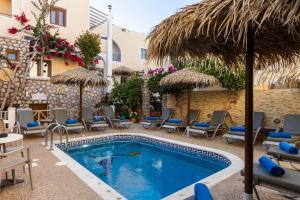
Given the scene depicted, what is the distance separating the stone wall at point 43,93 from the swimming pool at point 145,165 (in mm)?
5556

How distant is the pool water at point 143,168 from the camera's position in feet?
16.4

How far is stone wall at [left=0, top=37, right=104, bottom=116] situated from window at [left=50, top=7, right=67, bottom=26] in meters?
3.12

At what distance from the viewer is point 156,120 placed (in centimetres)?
1156

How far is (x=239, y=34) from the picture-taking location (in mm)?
2227

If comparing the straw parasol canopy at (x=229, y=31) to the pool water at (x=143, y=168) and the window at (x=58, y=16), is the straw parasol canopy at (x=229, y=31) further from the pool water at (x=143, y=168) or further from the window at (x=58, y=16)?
the window at (x=58, y=16)

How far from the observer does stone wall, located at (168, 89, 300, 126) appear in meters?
8.33

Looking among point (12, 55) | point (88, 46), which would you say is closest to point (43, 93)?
point (12, 55)

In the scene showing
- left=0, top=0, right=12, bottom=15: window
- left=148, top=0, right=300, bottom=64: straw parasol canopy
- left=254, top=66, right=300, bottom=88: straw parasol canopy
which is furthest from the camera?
left=0, top=0, right=12, bottom=15: window

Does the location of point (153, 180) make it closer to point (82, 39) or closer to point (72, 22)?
point (82, 39)

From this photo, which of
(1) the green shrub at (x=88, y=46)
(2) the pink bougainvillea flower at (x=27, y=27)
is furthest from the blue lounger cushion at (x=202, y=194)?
(2) the pink bougainvillea flower at (x=27, y=27)

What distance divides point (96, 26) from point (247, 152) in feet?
63.1

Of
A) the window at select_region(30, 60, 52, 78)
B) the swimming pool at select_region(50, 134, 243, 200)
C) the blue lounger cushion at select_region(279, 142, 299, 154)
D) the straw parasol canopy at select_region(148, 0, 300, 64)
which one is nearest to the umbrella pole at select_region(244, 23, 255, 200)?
the straw parasol canopy at select_region(148, 0, 300, 64)

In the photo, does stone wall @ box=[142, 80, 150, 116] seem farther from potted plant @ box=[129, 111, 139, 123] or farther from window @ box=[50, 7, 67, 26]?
window @ box=[50, 7, 67, 26]

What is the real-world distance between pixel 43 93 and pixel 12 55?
2464mm
